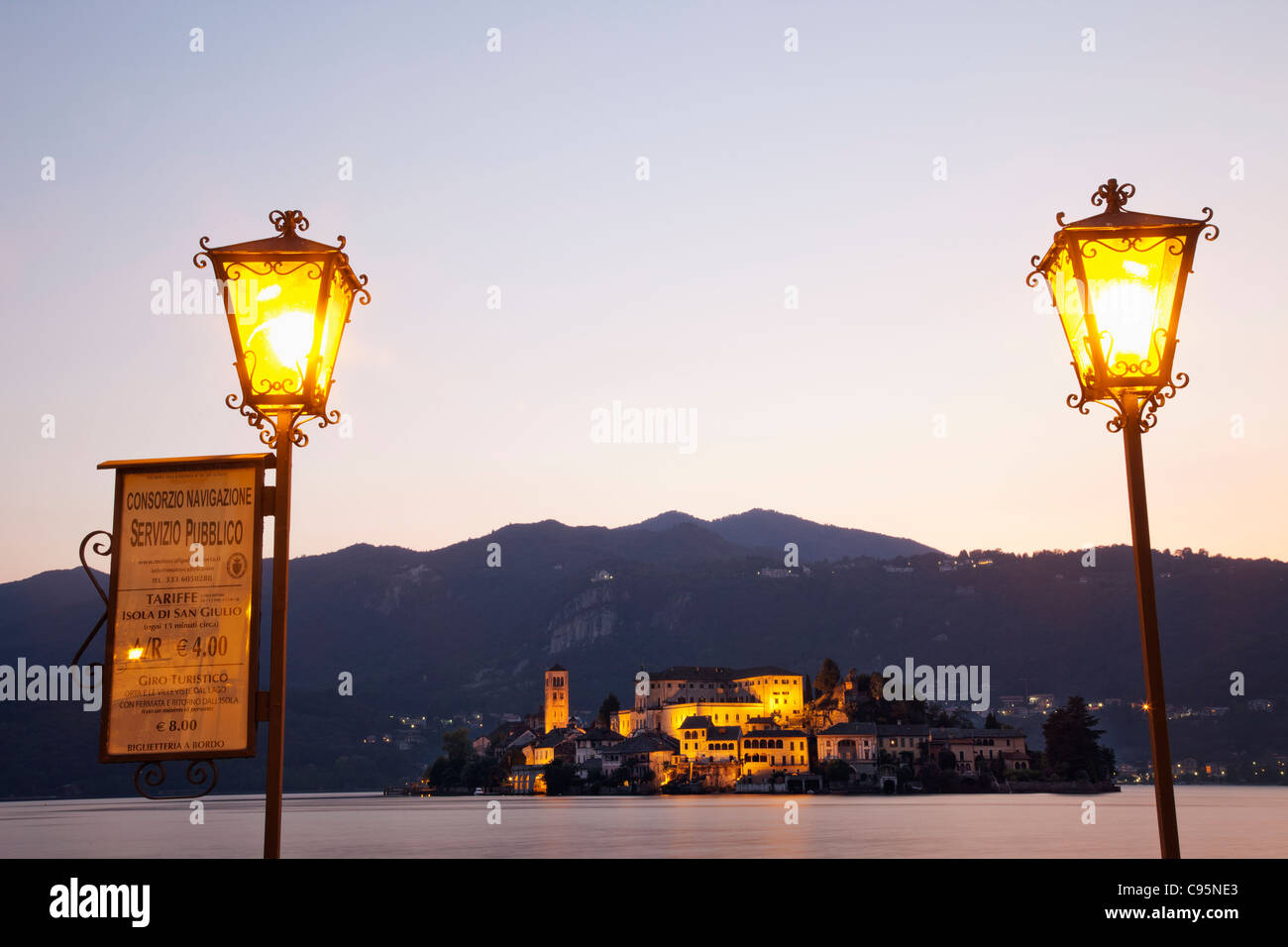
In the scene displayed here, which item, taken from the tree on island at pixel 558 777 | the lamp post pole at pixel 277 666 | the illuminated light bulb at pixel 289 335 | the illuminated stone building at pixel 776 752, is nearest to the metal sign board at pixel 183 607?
the lamp post pole at pixel 277 666

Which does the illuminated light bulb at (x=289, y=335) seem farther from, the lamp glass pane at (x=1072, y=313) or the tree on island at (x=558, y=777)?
the tree on island at (x=558, y=777)

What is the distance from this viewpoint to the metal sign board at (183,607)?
6656mm

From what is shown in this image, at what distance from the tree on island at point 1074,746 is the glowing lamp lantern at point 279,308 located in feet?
464

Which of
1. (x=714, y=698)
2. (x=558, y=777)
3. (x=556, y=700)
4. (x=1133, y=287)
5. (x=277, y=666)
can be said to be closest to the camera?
(x=277, y=666)

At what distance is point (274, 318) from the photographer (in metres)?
7.18

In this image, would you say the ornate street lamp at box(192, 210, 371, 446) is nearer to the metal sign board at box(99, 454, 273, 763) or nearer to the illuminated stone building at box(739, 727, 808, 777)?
the metal sign board at box(99, 454, 273, 763)

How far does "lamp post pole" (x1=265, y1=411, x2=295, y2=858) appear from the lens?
239 inches

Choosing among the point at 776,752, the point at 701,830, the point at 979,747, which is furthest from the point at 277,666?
the point at 979,747

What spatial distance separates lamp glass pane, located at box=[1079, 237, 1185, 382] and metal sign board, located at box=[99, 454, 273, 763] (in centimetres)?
508

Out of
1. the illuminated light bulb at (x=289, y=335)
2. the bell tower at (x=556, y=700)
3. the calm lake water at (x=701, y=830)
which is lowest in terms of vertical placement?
the calm lake water at (x=701, y=830)

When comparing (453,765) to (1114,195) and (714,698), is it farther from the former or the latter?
(1114,195)

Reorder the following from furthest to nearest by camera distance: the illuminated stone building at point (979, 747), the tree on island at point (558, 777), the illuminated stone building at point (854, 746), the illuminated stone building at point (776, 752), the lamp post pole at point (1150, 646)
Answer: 1. the tree on island at point (558, 777)
2. the illuminated stone building at point (979, 747)
3. the illuminated stone building at point (776, 752)
4. the illuminated stone building at point (854, 746)
5. the lamp post pole at point (1150, 646)

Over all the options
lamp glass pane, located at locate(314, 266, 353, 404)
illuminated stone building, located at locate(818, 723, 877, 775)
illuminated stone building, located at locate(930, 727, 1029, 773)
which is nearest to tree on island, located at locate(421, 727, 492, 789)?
illuminated stone building, located at locate(818, 723, 877, 775)

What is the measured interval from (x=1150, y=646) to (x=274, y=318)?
17.4 ft
